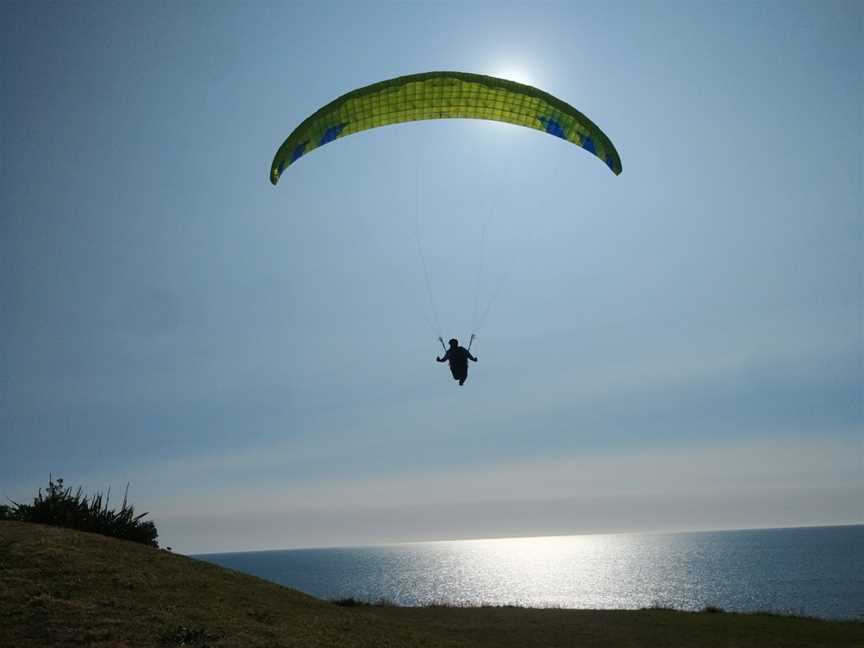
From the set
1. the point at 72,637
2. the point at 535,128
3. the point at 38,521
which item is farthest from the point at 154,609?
the point at 535,128

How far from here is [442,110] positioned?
15.9 metres

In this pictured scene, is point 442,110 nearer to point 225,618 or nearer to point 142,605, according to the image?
point 225,618

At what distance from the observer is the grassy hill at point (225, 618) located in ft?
33.2

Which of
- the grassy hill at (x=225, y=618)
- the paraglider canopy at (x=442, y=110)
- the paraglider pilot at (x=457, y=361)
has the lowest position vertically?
the grassy hill at (x=225, y=618)

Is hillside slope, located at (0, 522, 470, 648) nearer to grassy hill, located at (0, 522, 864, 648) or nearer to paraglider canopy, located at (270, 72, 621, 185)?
grassy hill, located at (0, 522, 864, 648)

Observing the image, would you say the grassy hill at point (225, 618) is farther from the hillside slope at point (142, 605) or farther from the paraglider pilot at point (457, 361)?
the paraglider pilot at point (457, 361)

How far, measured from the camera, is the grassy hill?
33.2 feet

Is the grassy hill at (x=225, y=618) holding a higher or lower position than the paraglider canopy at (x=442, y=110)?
lower

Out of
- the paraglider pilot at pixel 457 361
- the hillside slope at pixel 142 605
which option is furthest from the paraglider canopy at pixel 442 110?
the hillside slope at pixel 142 605

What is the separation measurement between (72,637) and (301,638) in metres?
4.27

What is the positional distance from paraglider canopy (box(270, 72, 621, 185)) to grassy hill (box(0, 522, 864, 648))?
11.5m

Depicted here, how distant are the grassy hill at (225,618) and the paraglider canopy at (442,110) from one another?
11.5 meters

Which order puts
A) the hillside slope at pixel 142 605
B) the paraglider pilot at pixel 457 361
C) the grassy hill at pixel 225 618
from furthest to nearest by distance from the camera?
1. the paraglider pilot at pixel 457 361
2. the grassy hill at pixel 225 618
3. the hillside slope at pixel 142 605

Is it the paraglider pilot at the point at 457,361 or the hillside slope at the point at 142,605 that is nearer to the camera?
the hillside slope at the point at 142,605
